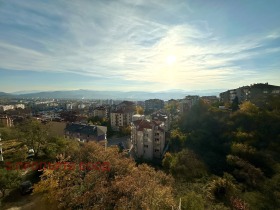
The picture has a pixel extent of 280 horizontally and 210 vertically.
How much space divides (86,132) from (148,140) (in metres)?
11.4

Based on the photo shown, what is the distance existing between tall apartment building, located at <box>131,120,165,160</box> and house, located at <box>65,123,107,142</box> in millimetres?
6043

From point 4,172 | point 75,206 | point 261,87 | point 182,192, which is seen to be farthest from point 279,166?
point 261,87

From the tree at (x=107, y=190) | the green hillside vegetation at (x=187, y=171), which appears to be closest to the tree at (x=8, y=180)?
the green hillside vegetation at (x=187, y=171)

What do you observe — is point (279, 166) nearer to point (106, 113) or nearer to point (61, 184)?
point (61, 184)

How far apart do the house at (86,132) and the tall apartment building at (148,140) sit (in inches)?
238

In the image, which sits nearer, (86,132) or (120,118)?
(86,132)

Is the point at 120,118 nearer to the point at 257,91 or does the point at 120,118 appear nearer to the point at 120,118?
the point at 120,118

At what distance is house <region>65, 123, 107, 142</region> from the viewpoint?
34.4 m

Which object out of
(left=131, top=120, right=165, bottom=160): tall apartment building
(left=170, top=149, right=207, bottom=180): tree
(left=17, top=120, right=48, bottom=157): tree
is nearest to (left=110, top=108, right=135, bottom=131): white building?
(left=131, top=120, right=165, bottom=160): tall apartment building

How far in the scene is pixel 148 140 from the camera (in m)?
32.7

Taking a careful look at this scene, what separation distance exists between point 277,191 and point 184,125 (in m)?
24.3

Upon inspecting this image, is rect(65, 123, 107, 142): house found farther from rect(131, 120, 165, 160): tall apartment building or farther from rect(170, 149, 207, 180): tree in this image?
rect(170, 149, 207, 180): tree

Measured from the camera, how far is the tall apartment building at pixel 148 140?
32562 millimetres

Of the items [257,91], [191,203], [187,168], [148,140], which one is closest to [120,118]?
[148,140]
